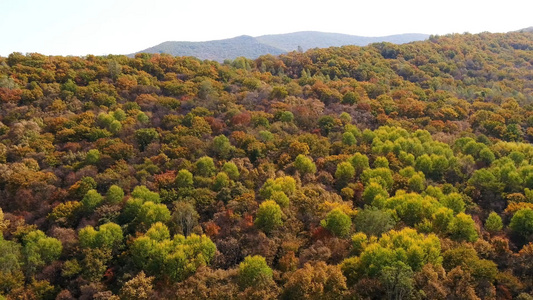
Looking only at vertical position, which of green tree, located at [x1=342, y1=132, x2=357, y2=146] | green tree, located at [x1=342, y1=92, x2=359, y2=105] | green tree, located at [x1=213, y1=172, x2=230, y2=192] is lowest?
green tree, located at [x1=213, y1=172, x2=230, y2=192]

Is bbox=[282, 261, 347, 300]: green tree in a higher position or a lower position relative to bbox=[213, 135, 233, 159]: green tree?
lower

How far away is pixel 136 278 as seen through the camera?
118 ft

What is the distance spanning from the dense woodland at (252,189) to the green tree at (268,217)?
0.25m

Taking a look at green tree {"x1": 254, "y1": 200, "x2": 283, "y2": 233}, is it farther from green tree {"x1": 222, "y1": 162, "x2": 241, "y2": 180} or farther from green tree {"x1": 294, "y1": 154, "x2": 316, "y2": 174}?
green tree {"x1": 294, "y1": 154, "x2": 316, "y2": 174}

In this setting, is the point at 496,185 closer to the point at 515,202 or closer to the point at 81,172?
the point at 515,202

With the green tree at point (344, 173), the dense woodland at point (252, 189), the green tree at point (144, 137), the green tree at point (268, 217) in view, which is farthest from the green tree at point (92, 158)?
the green tree at point (344, 173)

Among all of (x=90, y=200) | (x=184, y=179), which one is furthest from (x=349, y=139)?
(x=90, y=200)

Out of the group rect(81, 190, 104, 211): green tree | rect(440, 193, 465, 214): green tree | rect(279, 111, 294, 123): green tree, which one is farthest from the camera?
rect(279, 111, 294, 123): green tree

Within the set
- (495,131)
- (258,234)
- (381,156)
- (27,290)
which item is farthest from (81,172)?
(495,131)

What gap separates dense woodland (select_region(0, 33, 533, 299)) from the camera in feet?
120

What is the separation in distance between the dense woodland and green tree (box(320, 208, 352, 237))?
0.63 ft

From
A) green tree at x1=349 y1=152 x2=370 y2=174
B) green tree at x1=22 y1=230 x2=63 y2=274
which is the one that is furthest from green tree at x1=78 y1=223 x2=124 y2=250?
green tree at x1=349 y1=152 x2=370 y2=174

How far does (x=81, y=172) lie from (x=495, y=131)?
267ft

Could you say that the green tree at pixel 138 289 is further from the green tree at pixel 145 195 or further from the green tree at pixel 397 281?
the green tree at pixel 397 281
